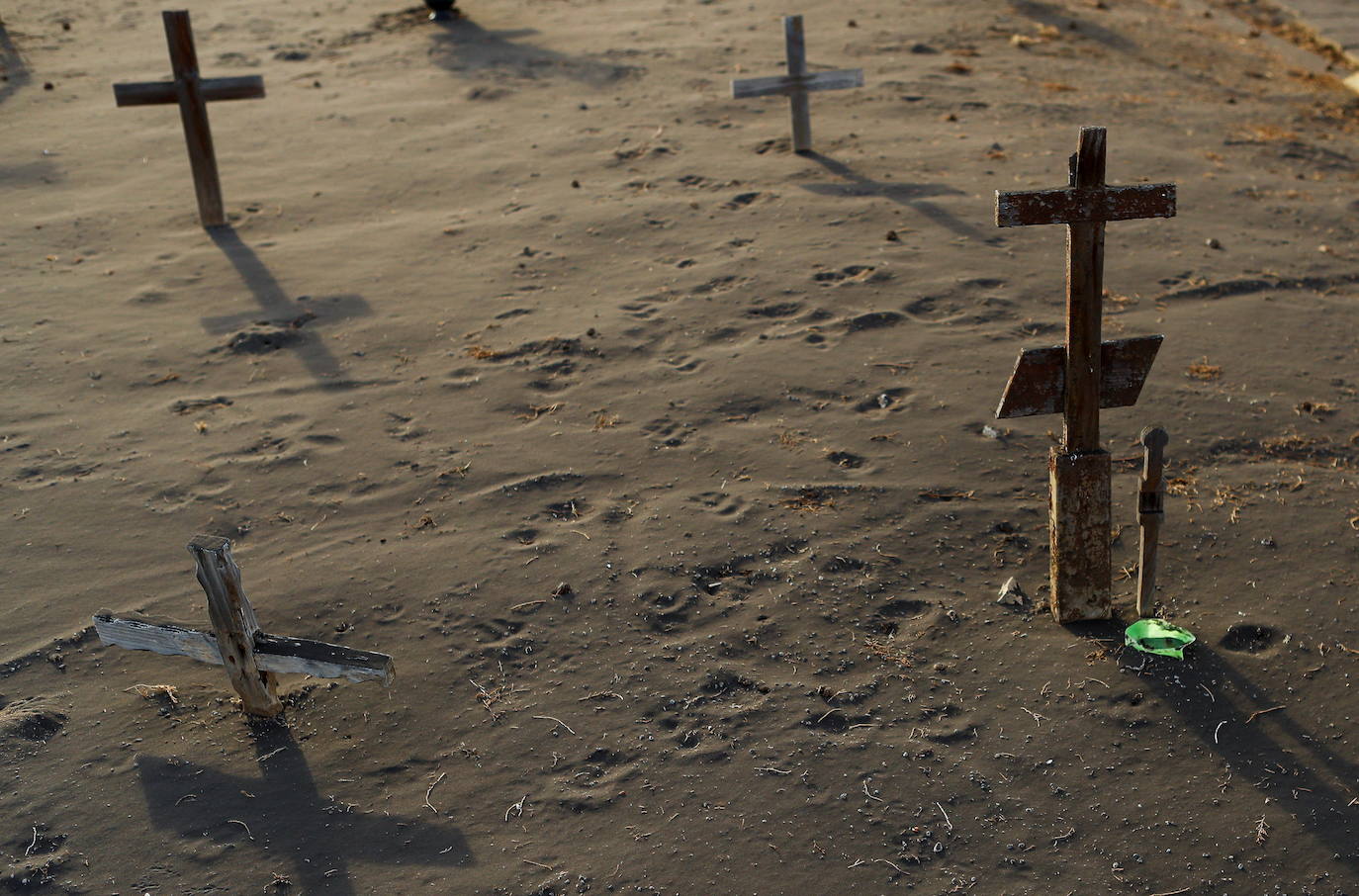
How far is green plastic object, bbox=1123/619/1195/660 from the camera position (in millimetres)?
4680

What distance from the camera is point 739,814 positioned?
4.11m

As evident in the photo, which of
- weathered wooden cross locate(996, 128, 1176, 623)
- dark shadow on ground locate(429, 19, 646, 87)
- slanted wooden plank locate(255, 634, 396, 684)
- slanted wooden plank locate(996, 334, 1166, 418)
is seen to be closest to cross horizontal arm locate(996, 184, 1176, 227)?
weathered wooden cross locate(996, 128, 1176, 623)

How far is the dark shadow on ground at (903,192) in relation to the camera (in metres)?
8.45

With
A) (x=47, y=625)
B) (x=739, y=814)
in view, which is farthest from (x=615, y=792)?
(x=47, y=625)

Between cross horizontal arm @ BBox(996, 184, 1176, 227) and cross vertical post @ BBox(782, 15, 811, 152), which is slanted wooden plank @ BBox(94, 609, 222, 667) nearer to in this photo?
cross horizontal arm @ BBox(996, 184, 1176, 227)

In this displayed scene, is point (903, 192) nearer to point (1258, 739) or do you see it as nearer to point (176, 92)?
point (176, 92)

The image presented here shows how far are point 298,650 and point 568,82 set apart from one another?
28.3 feet

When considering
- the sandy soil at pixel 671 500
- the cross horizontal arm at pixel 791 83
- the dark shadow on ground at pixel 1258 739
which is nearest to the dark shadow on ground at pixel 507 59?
the sandy soil at pixel 671 500

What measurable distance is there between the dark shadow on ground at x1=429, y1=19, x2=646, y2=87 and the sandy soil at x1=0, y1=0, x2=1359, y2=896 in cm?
131

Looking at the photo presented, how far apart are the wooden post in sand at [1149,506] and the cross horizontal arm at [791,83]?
5805 mm

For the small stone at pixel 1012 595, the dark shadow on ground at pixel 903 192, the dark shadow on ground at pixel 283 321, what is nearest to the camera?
the small stone at pixel 1012 595

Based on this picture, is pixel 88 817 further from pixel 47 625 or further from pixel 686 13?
pixel 686 13

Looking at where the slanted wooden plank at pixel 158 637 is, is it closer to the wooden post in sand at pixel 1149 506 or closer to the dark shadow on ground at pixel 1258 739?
the dark shadow on ground at pixel 1258 739

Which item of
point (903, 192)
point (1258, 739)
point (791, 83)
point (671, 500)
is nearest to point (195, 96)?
point (791, 83)
